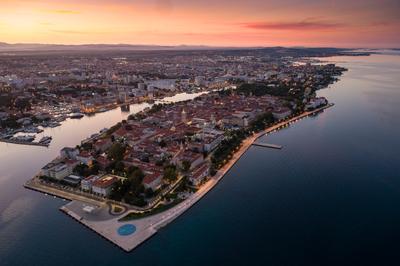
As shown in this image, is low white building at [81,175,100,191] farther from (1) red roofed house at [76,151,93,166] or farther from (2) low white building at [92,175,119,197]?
(1) red roofed house at [76,151,93,166]

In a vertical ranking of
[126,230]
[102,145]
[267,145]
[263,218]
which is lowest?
[263,218]

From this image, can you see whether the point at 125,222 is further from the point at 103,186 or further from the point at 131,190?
the point at 103,186

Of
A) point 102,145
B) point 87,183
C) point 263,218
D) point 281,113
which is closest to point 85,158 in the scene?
point 102,145

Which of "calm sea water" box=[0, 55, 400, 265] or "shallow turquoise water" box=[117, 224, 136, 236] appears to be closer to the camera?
"calm sea water" box=[0, 55, 400, 265]

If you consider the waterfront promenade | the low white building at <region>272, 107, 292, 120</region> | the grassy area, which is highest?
the low white building at <region>272, 107, 292, 120</region>

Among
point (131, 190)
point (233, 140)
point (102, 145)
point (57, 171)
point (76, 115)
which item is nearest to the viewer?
point (131, 190)

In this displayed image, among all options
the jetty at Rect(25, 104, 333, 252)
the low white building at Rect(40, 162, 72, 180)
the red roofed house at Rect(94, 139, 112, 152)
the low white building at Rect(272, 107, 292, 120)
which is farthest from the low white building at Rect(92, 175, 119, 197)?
the low white building at Rect(272, 107, 292, 120)

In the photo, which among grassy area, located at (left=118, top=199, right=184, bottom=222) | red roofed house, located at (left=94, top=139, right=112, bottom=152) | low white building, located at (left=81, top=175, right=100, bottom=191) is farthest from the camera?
red roofed house, located at (left=94, top=139, right=112, bottom=152)

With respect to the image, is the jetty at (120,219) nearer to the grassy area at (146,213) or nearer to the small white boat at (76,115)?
the grassy area at (146,213)
